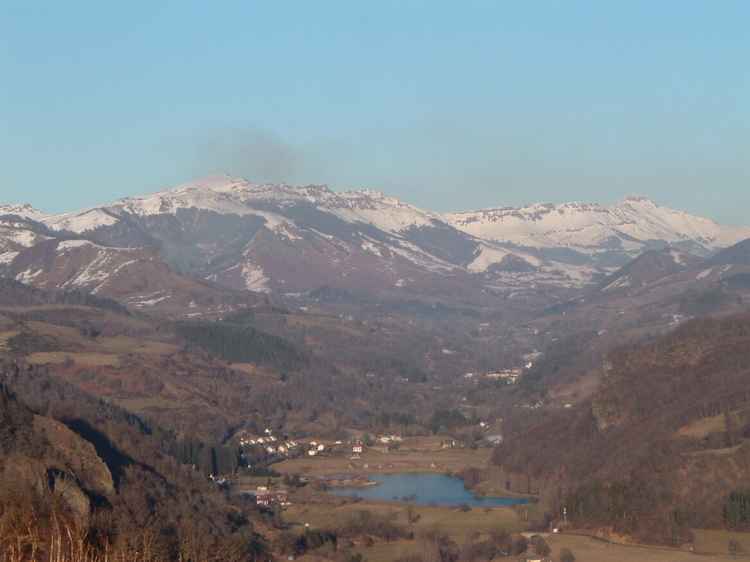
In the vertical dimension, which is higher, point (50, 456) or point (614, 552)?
point (50, 456)

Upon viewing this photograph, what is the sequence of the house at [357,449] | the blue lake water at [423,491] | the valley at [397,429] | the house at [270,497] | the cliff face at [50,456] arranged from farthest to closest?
the house at [357,449] < the blue lake water at [423,491] < the house at [270,497] < the valley at [397,429] < the cliff face at [50,456]

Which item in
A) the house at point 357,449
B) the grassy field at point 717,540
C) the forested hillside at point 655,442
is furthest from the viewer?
the house at point 357,449

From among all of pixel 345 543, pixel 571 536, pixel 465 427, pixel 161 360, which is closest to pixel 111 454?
pixel 345 543

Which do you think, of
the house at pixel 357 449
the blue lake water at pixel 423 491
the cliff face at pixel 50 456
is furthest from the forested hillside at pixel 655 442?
the cliff face at pixel 50 456

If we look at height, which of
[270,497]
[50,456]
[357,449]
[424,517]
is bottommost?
[424,517]

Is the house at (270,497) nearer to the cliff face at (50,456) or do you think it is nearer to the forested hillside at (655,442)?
the forested hillside at (655,442)

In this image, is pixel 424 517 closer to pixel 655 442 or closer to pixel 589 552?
pixel 589 552

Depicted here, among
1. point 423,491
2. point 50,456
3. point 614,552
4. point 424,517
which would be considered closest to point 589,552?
point 614,552

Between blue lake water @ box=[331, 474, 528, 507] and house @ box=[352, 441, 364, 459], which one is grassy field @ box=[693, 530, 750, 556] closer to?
blue lake water @ box=[331, 474, 528, 507]

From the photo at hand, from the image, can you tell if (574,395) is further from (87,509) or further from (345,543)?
(87,509)
